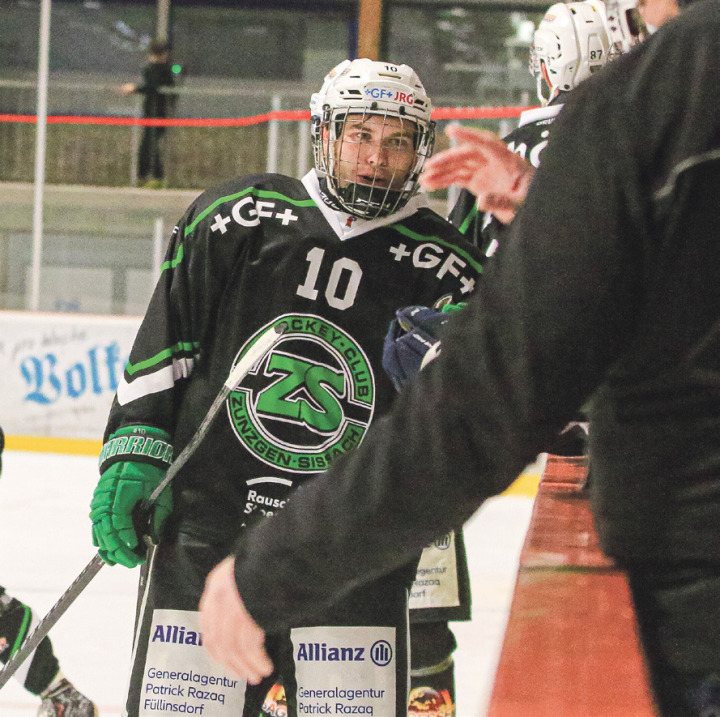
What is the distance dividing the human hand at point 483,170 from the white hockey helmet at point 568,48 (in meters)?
1.10

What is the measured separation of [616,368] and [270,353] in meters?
0.99

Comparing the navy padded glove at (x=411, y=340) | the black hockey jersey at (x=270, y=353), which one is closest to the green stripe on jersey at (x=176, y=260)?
the black hockey jersey at (x=270, y=353)

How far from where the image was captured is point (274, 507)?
1.58 m

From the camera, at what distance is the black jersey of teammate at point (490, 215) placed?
2238 millimetres

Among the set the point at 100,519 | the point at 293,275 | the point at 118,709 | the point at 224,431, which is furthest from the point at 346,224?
the point at 118,709

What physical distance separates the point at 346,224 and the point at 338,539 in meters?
1.01

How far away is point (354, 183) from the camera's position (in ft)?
5.37

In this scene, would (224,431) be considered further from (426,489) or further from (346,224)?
(426,489)

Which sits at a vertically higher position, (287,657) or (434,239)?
(434,239)

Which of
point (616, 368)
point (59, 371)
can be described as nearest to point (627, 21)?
point (616, 368)

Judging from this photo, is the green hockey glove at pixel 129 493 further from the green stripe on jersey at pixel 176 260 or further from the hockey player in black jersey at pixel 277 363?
the green stripe on jersey at pixel 176 260

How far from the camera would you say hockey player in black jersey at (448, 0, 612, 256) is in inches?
91.2

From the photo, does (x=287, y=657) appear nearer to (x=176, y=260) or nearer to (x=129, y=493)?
(x=129, y=493)

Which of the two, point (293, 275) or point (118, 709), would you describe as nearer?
point (293, 275)
